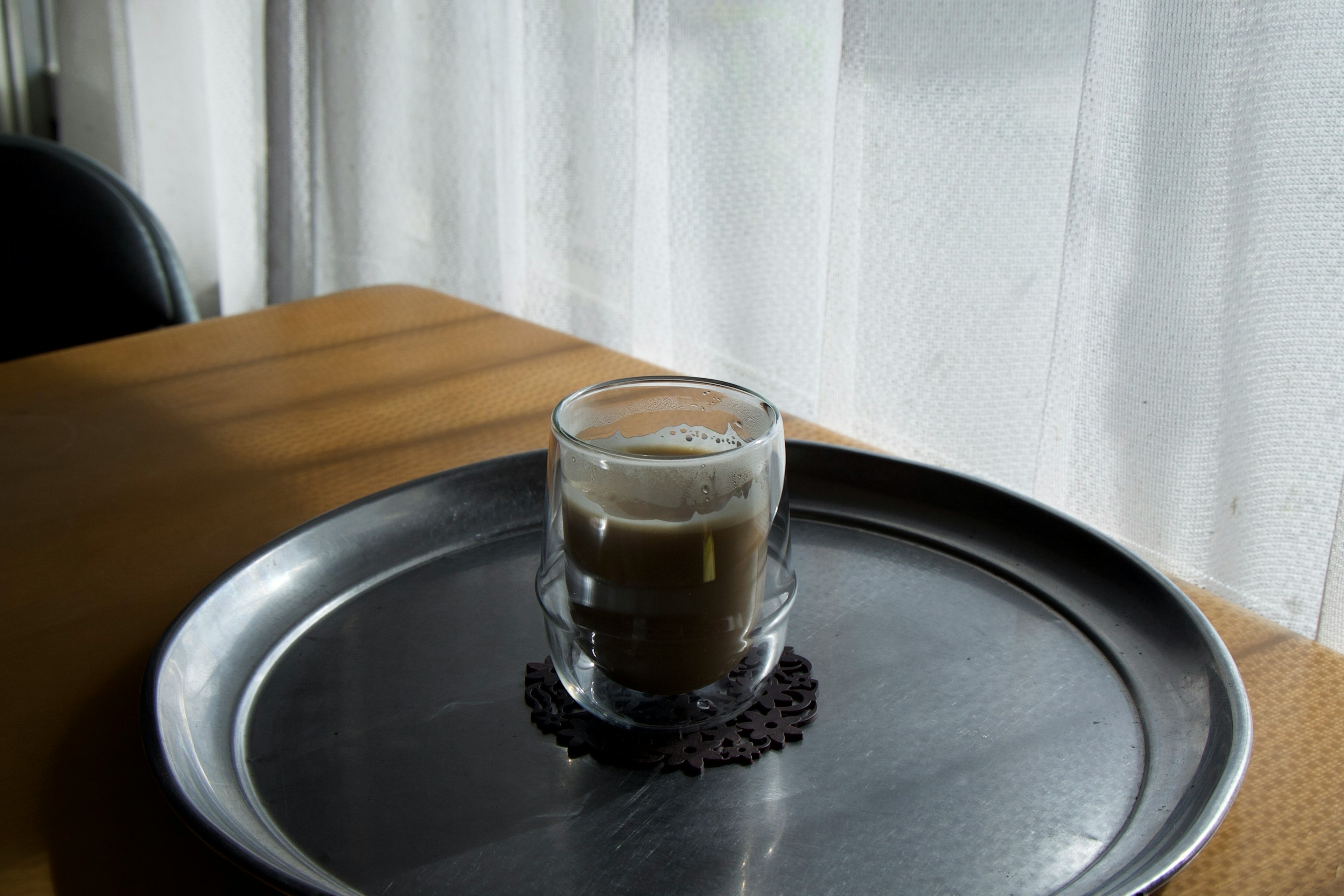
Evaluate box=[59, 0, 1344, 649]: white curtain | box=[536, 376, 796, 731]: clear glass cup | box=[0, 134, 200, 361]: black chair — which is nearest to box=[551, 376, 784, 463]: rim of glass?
box=[536, 376, 796, 731]: clear glass cup

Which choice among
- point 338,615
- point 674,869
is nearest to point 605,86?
point 338,615

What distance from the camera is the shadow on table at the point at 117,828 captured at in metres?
0.33

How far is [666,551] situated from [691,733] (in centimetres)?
7

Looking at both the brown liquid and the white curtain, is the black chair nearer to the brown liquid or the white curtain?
the white curtain

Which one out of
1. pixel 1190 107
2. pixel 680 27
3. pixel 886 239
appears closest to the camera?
pixel 1190 107

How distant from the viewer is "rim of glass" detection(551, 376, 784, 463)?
0.35m

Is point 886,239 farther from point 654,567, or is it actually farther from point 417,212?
point 417,212

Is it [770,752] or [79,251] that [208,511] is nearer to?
[770,752]

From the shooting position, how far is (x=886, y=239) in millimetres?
999

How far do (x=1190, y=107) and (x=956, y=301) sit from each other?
0.26 meters

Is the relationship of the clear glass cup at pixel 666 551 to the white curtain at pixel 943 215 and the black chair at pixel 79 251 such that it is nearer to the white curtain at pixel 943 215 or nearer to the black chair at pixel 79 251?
the white curtain at pixel 943 215

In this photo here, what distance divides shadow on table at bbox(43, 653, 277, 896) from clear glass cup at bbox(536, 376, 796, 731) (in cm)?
13

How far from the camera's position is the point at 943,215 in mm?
943

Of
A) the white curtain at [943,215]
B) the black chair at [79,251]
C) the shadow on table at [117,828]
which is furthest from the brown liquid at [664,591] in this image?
the black chair at [79,251]
